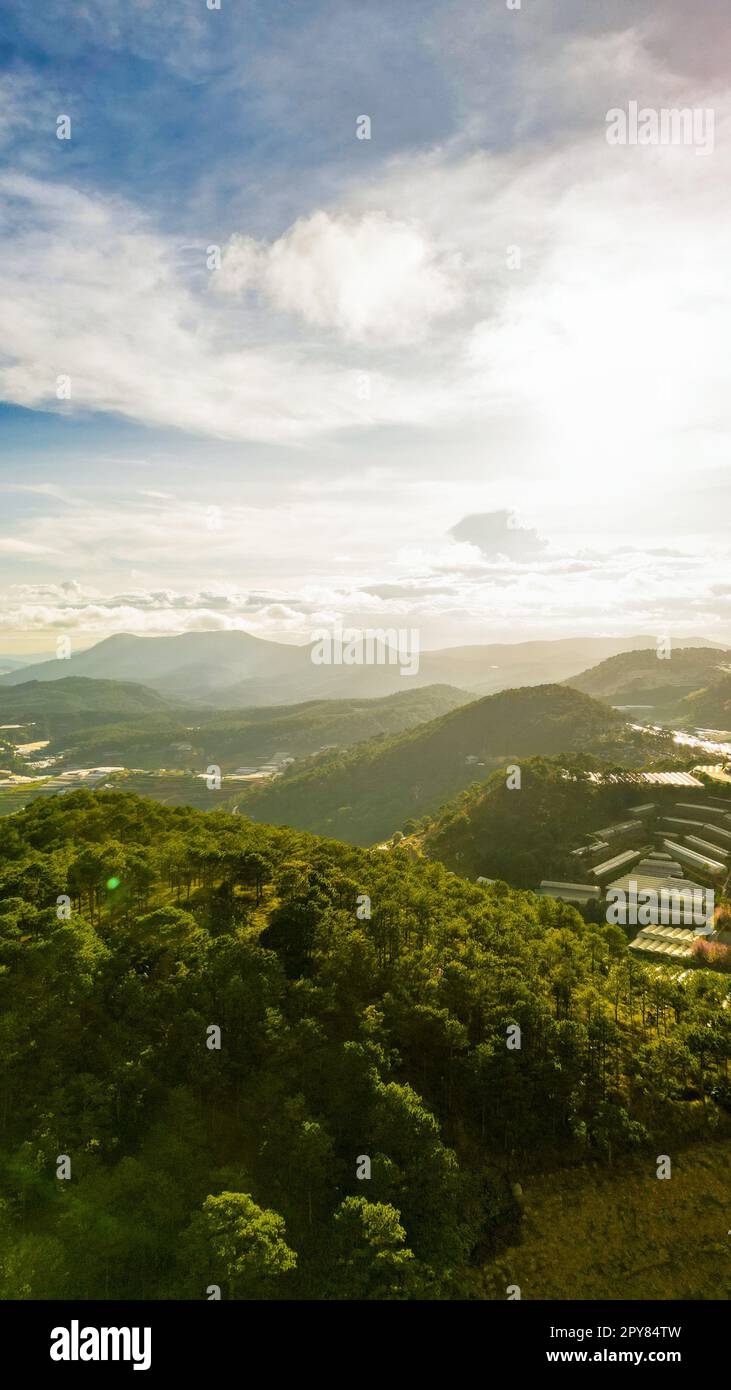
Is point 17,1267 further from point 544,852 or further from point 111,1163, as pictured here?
point 544,852

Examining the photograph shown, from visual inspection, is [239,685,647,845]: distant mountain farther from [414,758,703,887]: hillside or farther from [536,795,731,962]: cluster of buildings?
[536,795,731,962]: cluster of buildings

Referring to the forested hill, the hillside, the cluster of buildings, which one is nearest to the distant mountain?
the hillside

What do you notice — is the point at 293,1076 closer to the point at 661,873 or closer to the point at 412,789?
the point at 661,873

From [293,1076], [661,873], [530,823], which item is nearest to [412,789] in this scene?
[530,823]

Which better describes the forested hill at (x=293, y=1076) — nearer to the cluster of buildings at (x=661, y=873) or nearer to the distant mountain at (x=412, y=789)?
the cluster of buildings at (x=661, y=873)

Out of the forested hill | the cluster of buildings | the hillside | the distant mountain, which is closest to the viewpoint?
the forested hill

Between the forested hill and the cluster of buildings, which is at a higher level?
the forested hill
